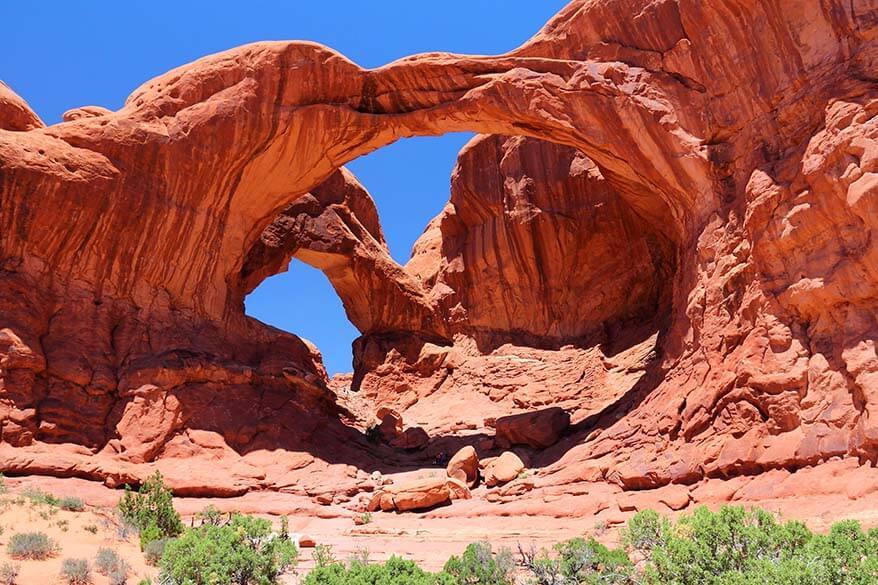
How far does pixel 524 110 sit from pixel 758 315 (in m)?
8.63

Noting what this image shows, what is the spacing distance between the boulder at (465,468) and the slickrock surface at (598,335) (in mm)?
848

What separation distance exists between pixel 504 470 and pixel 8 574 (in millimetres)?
11657

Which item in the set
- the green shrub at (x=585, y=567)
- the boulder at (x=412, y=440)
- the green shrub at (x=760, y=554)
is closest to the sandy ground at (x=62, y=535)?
the green shrub at (x=585, y=567)

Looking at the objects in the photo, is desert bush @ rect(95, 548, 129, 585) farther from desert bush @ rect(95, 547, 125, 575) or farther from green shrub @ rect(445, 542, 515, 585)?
green shrub @ rect(445, 542, 515, 585)

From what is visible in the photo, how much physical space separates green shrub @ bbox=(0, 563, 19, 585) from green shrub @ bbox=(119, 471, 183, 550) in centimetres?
248

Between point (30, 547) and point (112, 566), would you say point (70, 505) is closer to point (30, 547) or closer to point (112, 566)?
point (30, 547)

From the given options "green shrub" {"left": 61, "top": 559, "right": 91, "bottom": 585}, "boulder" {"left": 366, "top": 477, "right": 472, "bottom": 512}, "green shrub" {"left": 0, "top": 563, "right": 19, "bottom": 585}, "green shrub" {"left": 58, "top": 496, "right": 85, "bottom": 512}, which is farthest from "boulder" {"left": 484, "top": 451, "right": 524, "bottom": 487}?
"green shrub" {"left": 0, "top": 563, "right": 19, "bottom": 585}

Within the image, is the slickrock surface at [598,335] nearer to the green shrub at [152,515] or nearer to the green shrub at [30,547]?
the green shrub at [152,515]

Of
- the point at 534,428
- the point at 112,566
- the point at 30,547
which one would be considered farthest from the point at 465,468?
the point at 30,547

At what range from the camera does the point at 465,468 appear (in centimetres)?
1858

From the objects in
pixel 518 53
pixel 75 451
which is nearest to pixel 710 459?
pixel 518 53

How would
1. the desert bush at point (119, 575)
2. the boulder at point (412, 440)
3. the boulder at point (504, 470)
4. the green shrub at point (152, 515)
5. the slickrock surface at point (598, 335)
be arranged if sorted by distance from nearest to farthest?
the desert bush at point (119, 575) < the green shrub at point (152, 515) < the slickrock surface at point (598, 335) < the boulder at point (504, 470) < the boulder at point (412, 440)

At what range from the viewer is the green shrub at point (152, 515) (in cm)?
1164

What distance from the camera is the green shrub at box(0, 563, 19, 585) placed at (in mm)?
8547
